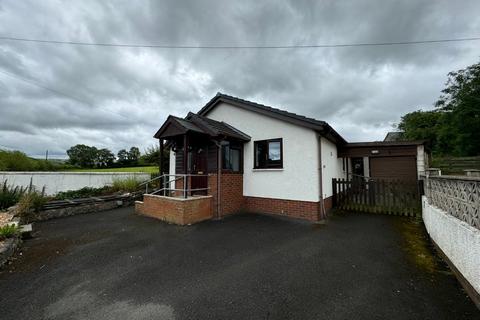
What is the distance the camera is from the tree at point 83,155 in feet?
142

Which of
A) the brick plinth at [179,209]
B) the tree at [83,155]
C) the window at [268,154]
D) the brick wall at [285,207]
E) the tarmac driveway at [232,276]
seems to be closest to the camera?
the tarmac driveway at [232,276]

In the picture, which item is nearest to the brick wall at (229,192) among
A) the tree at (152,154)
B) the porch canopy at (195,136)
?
the porch canopy at (195,136)

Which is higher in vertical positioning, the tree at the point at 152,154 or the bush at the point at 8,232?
the tree at the point at 152,154

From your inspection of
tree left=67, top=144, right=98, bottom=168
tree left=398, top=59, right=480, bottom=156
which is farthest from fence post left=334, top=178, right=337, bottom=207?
tree left=67, top=144, right=98, bottom=168

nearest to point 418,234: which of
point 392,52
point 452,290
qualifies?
point 452,290

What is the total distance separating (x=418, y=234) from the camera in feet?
19.1

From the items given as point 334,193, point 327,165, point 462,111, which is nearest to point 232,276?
point 327,165

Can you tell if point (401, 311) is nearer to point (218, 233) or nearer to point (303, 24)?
point (218, 233)

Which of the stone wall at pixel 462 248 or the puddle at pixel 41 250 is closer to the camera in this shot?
the stone wall at pixel 462 248

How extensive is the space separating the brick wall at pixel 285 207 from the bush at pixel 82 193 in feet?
29.9

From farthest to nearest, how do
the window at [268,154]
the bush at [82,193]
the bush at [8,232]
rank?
1. the bush at [82,193]
2. the window at [268,154]
3. the bush at [8,232]

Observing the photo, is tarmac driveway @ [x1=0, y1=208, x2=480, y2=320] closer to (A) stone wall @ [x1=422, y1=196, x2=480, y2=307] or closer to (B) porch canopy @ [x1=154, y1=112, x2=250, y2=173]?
(A) stone wall @ [x1=422, y1=196, x2=480, y2=307]

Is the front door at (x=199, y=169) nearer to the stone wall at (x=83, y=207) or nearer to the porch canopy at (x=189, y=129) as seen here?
the porch canopy at (x=189, y=129)

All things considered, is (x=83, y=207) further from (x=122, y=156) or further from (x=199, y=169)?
(x=122, y=156)
